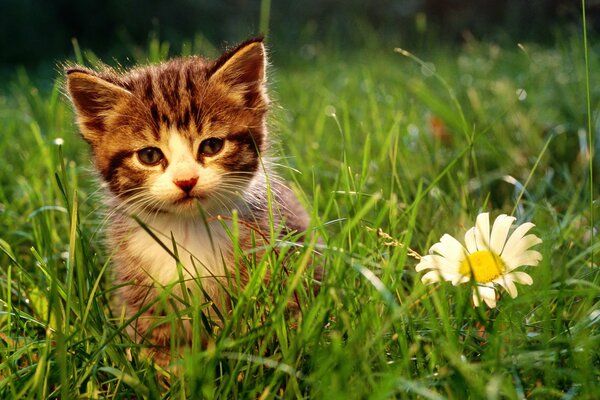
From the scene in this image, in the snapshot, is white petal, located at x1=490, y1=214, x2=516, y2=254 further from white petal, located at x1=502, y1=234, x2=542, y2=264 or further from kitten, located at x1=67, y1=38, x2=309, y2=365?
kitten, located at x1=67, y1=38, x2=309, y2=365

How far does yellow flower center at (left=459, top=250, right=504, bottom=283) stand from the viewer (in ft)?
4.08

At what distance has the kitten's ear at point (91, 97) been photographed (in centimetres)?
172

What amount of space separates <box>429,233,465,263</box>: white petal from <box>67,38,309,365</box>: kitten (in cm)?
50

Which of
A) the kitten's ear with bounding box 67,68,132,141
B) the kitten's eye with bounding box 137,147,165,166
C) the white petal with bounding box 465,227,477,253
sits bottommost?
the white petal with bounding box 465,227,477,253

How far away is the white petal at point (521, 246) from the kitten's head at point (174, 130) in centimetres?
68

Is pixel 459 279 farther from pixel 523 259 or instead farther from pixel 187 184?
pixel 187 184

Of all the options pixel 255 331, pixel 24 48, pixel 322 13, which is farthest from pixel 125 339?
pixel 24 48

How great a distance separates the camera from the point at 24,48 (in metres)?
7.60

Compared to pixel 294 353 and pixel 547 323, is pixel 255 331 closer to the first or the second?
pixel 294 353

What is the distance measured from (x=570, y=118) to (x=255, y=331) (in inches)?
91.0

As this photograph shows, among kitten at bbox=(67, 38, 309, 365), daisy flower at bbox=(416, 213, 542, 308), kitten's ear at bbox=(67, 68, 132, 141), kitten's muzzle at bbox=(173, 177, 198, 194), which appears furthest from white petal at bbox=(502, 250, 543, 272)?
kitten's ear at bbox=(67, 68, 132, 141)

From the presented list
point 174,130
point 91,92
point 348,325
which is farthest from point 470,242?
point 91,92

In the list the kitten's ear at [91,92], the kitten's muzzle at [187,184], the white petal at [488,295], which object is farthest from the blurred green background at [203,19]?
the white petal at [488,295]

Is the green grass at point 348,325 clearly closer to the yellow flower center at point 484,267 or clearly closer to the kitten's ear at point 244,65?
the yellow flower center at point 484,267
